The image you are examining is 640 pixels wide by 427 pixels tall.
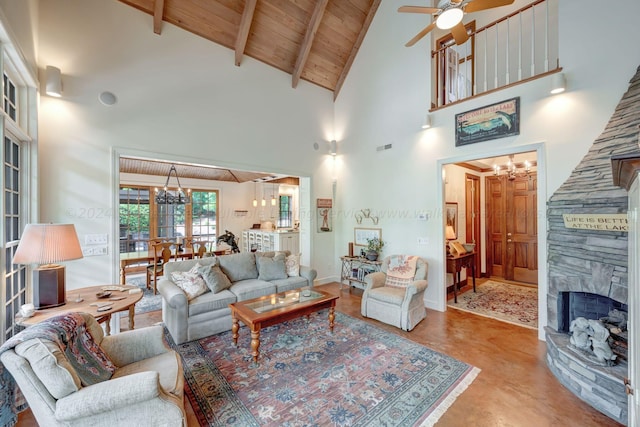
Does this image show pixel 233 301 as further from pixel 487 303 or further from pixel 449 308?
pixel 487 303

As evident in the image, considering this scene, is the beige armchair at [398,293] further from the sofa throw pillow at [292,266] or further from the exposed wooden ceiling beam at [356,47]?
the exposed wooden ceiling beam at [356,47]

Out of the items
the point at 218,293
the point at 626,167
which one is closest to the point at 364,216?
the point at 218,293

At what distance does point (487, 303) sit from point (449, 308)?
0.73 metres

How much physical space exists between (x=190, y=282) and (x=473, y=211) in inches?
232

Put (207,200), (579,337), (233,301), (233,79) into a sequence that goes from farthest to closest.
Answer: (207,200), (233,79), (233,301), (579,337)

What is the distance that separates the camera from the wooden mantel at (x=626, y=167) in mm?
1160

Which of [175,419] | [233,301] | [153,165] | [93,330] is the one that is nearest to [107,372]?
[93,330]

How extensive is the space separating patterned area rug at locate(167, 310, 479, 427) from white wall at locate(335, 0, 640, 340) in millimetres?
1766

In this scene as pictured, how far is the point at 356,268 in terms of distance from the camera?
214 inches

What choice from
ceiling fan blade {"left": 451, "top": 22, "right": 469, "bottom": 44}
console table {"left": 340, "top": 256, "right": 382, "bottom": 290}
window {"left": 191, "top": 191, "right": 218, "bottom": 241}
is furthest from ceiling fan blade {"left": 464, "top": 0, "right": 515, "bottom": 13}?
window {"left": 191, "top": 191, "right": 218, "bottom": 241}

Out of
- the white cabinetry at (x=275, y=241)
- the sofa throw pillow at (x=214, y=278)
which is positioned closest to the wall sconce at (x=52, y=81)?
the sofa throw pillow at (x=214, y=278)

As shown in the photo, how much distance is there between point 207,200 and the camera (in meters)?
8.58

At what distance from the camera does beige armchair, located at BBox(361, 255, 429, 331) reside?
138 inches

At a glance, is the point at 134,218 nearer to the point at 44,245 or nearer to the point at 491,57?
the point at 44,245
